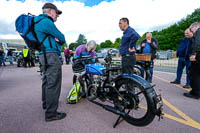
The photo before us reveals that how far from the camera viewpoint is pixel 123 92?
69.9 inches

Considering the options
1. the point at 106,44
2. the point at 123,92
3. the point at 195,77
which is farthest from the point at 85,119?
the point at 106,44

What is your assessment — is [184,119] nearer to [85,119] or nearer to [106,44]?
[85,119]

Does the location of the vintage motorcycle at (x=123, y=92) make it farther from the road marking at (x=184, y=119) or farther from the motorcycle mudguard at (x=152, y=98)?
the road marking at (x=184, y=119)

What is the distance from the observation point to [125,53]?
263 cm

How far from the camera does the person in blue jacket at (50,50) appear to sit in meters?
1.60

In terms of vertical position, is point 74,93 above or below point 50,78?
below

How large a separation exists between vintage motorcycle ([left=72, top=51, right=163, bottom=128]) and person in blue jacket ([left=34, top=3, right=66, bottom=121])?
62cm

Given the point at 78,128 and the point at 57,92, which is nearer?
the point at 78,128

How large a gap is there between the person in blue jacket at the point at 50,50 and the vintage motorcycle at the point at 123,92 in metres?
0.62

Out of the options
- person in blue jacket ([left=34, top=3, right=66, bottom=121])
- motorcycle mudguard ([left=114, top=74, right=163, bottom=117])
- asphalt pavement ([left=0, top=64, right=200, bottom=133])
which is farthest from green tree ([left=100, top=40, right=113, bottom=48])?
motorcycle mudguard ([left=114, top=74, right=163, bottom=117])

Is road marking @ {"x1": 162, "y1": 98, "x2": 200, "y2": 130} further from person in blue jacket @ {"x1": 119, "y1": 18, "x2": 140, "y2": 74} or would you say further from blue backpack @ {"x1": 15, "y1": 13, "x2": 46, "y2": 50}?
blue backpack @ {"x1": 15, "y1": 13, "x2": 46, "y2": 50}

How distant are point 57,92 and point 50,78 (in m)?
0.29

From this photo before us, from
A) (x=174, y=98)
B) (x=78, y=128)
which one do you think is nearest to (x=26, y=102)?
(x=78, y=128)

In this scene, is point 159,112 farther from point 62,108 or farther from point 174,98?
point 62,108
